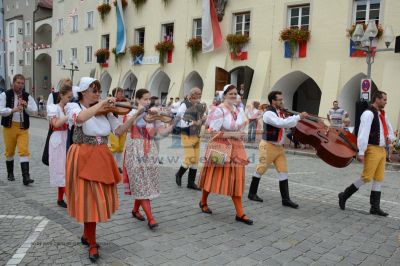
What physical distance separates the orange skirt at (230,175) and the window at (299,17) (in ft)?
42.7

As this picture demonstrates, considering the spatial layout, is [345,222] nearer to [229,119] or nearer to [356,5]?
[229,119]

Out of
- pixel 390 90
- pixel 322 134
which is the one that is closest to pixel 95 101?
pixel 322 134

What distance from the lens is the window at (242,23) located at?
18766 millimetres

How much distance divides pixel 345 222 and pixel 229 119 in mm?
2205

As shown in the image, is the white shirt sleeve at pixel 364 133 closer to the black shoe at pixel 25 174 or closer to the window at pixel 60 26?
the black shoe at pixel 25 174

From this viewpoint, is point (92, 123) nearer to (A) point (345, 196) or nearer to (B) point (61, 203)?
(B) point (61, 203)

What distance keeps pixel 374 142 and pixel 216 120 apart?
2.50 metres

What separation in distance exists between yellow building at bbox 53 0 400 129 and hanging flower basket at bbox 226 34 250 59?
0.29 meters

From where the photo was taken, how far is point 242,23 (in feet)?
62.1

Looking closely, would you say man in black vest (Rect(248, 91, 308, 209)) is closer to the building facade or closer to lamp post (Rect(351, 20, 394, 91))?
lamp post (Rect(351, 20, 394, 91))

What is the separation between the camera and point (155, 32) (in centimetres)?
2316

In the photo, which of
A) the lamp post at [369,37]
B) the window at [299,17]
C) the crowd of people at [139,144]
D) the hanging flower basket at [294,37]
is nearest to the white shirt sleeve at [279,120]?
the crowd of people at [139,144]

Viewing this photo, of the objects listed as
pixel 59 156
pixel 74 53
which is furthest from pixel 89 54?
pixel 59 156

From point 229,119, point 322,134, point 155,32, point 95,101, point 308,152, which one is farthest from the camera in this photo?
point 155,32
